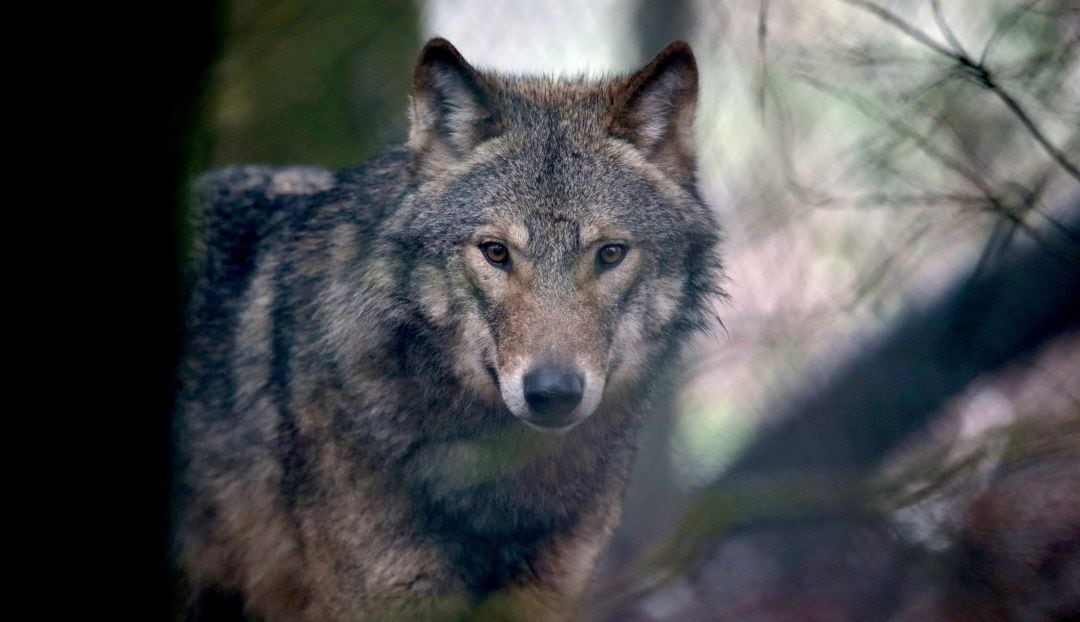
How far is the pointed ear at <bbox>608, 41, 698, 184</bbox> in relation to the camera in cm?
322

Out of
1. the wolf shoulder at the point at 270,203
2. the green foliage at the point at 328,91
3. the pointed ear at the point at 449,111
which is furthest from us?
the green foliage at the point at 328,91

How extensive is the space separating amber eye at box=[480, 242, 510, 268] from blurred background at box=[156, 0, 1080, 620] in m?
0.89

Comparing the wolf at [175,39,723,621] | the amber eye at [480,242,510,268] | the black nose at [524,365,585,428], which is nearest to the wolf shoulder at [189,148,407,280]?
the wolf at [175,39,723,621]

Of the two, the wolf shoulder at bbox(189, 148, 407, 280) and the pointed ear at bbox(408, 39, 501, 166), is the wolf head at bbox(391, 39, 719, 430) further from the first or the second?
the wolf shoulder at bbox(189, 148, 407, 280)

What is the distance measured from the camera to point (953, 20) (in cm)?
536

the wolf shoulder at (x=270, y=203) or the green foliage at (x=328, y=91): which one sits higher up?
the green foliage at (x=328, y=91)

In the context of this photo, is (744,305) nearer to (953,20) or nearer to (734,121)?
(734,121)

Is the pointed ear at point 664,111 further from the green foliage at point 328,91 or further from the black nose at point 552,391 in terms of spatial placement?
the green foliage at point 328,91

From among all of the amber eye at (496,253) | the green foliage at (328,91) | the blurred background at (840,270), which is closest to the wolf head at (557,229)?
the amber eye at (496,253)

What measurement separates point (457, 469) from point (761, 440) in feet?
9.08

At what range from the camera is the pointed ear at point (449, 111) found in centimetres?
313

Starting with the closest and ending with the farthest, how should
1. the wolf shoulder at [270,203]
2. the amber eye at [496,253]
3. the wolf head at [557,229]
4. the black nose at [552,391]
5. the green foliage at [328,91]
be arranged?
1. the black nose at [552,391]
2. the wolf head at [557,229]
3. the amber eye at [496,253]
4. the wolf shoulder at [270,203]
5. the green foliage at [328,91]

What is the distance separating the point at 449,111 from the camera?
3238mm

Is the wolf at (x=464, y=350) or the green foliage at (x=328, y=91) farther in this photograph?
the green foliage at (x=328, y=91)
